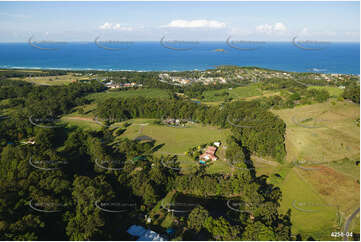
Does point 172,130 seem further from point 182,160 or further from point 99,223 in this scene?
point 99,223

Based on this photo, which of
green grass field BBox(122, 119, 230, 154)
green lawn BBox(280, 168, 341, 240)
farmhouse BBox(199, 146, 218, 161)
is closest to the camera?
green lawn BBox(280, 168, 341, 240)

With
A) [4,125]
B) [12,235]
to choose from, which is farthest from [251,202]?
[4,125]

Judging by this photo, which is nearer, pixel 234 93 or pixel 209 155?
pixel 209 155

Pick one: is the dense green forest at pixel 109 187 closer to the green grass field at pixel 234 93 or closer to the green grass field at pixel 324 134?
the green grass field at pixel 324 134

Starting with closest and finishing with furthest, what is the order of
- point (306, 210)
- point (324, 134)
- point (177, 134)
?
point (306, 210)
point (324, 134)
point (177, 134)

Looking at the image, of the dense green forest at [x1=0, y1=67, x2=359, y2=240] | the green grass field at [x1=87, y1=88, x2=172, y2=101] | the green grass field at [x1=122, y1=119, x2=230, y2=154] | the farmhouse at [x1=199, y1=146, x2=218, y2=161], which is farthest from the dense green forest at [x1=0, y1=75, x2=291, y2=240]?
the green grass field at [x1=87, y1=88, x2=172, y2=101]

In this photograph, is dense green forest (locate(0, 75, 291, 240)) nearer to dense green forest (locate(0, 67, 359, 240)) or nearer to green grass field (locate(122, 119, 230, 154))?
dense green forest (locate(0, 67, 359, 240))

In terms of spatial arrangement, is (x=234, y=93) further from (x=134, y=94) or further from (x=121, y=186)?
(x=121, y=186)

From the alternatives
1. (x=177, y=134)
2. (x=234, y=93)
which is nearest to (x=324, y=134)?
(x=177, y=134)

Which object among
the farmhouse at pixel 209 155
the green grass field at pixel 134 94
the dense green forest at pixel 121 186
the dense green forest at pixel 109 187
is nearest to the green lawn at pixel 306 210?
the dense green forest at pixel 121 186
